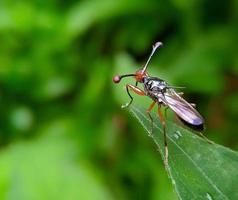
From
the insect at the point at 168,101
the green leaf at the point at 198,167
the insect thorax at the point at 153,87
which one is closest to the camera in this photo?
the green leaf at the point at 198,167

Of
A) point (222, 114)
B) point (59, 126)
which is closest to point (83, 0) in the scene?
point (59, 126)

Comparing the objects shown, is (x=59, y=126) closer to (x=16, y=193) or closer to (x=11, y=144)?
(x=11, y=144)

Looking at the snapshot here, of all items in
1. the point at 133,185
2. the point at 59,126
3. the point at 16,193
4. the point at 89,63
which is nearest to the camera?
the point at 16,193

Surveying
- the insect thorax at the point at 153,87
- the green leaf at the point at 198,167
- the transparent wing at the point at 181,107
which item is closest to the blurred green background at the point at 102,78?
the insect thorax at the point at 153,87

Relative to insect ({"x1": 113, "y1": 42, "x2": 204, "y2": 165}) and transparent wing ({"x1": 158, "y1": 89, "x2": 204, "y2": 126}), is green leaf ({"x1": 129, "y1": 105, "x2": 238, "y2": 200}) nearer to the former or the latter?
insect ({"x1": 113, "y1": 42, "x2": 204, "y2": 165})

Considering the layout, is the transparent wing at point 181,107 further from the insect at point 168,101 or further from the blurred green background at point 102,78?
the blurred green background at point 102,78

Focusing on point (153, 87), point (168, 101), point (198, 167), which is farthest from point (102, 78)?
point (198, 167)

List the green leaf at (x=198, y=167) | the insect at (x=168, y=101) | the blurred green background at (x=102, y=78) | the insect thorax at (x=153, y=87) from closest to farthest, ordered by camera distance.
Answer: the green leaf at (x=198, y=167)
the insect at (x=168, y=101)
the insect thorax at (x=153, y=87)
the blurred green background at (x=102, y=78)
